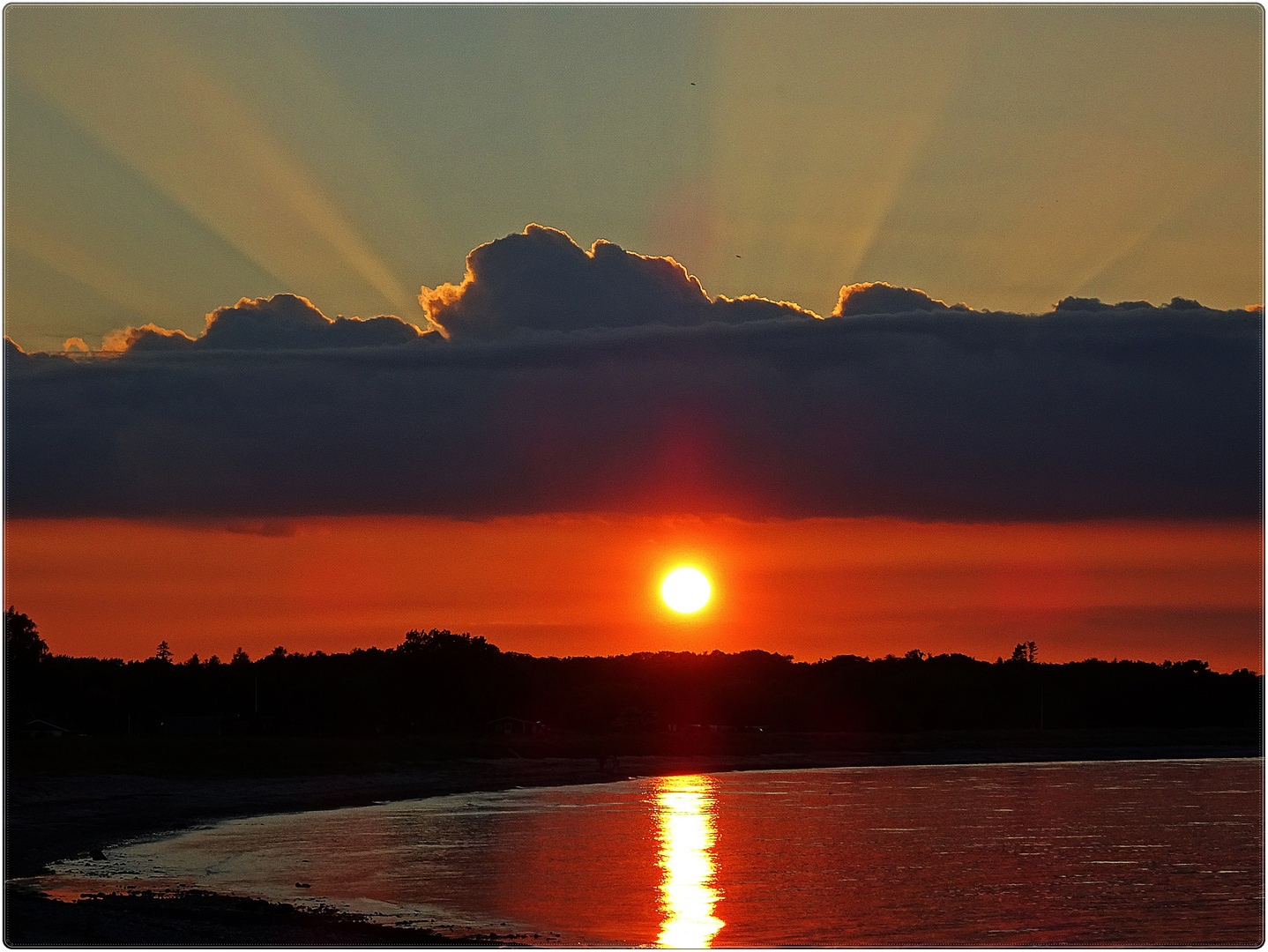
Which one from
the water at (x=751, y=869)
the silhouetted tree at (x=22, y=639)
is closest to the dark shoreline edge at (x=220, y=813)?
the water at (x=751, y=869)

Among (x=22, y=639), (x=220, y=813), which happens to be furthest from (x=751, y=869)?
(x=22, y=639)

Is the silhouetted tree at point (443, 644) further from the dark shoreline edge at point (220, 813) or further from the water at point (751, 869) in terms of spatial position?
the water at point (751, 869)

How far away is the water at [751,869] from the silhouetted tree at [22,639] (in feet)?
216

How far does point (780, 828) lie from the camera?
68.6 m

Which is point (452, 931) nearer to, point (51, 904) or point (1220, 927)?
point (51, 904)

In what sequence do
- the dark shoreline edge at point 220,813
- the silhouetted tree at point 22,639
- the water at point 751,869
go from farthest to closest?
the silhouetted tree at point 22,639, the water at point 751,869, the dark shoreline edge at point 220,813

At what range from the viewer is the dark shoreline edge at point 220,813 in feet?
100

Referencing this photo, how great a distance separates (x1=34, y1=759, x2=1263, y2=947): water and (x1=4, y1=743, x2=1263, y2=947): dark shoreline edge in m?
2.29

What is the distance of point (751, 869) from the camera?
167 feet

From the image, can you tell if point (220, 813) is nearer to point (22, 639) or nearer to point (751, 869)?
point (751, 869)

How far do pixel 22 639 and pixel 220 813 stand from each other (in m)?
79.8

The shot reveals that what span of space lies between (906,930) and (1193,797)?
6701 cm

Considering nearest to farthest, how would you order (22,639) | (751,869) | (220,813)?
(751,869)
(220,813)
(22,639)

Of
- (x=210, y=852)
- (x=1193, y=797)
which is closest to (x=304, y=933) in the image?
(x=210, y=852)
